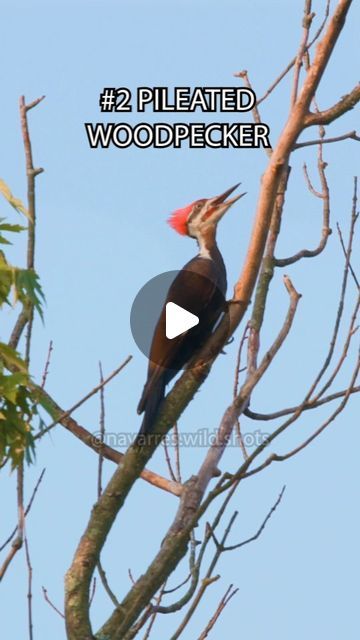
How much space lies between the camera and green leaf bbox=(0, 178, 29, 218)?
3593 mm

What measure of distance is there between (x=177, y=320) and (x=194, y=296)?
0.14 m

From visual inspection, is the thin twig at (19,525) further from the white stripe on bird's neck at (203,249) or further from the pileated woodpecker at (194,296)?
the white stripe on bird's neck at (203,249)

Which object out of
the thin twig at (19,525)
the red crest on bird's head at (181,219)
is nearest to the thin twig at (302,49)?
the thin twig at (19,525)

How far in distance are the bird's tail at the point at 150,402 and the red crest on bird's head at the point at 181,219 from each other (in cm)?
154

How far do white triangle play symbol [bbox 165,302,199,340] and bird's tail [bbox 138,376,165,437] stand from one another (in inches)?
17.4

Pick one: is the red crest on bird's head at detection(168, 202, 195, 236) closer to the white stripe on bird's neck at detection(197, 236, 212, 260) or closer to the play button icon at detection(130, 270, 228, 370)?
the white stripe on bird's neck at detection(197, 236, 212, 260)

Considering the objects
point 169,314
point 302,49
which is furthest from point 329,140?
point 169,314

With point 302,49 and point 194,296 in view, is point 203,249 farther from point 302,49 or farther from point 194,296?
point 302,49

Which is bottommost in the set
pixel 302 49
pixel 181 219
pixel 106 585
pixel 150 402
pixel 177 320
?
pixel 106 585

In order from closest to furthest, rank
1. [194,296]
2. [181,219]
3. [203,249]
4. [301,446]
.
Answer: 1. [301,446]
2. [194,296]
3. [203,249]
4. [181,219]

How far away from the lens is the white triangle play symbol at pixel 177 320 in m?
5.03

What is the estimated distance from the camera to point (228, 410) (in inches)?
140

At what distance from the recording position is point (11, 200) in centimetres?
362

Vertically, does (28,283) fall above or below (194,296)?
below
